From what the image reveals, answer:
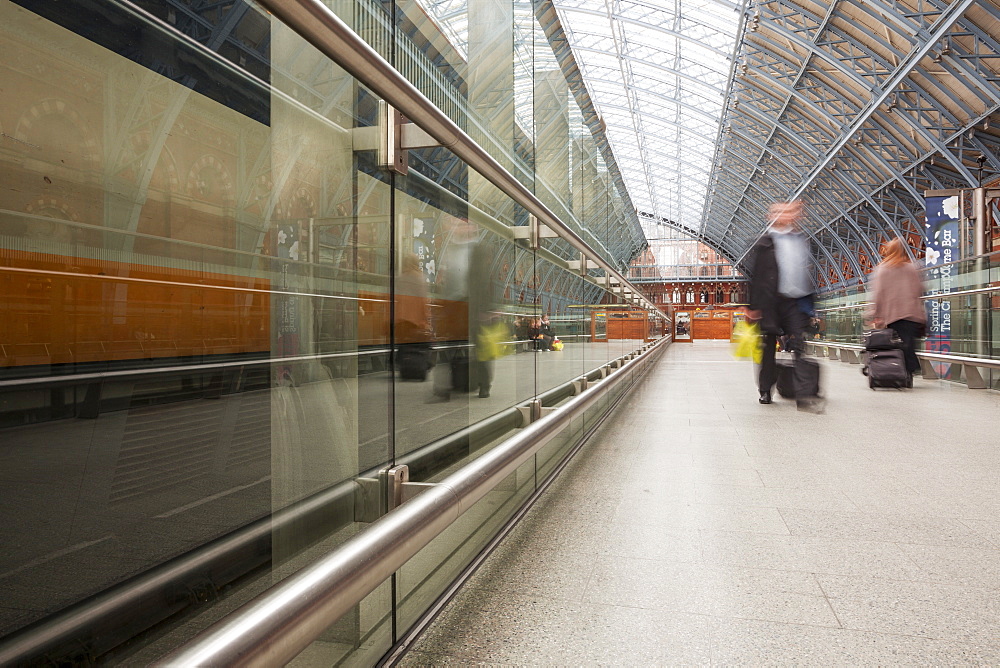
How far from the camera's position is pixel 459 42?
2.02 meters

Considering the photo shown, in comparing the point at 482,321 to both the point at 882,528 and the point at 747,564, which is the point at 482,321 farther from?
the point at 882,528

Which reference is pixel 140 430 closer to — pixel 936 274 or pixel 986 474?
pixel 986 474

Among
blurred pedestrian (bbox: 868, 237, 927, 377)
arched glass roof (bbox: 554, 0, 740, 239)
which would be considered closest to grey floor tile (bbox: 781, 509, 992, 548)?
blurred pedestrian (bbox: 868, 237, 927, 377)

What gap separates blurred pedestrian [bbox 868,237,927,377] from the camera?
23.3ft

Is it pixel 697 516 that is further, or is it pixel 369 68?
pixel 697 516

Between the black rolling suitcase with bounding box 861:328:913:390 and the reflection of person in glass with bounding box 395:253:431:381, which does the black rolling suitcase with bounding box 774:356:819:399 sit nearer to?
the black rolling suitcase with bounding box 861:328:913:390

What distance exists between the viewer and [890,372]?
24.1 feet

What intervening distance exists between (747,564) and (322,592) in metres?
Answer: 1.60

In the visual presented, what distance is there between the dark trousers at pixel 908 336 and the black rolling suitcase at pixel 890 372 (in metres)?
0.07

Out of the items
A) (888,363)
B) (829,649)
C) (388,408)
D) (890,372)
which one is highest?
(388,408)

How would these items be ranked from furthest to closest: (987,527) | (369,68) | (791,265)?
(791,265), (987,527), (369,68)

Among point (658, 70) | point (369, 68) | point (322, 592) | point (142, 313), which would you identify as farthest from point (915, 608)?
point (658, 70)

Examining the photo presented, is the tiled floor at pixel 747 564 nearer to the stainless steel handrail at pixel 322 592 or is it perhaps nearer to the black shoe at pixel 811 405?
the stainless steel handrail at pixel 322 592

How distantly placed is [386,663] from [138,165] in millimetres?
5013
